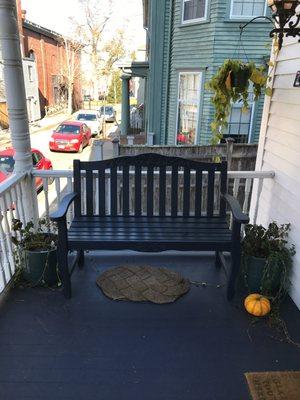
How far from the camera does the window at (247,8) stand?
661 cm

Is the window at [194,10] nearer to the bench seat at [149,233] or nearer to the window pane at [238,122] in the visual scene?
the window pane at [238,122]

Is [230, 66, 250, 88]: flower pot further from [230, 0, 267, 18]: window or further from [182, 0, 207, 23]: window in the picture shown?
[182, 0, 207, 23]: window

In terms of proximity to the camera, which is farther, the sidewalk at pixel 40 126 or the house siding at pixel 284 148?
the sidewalk at pixel 40 126

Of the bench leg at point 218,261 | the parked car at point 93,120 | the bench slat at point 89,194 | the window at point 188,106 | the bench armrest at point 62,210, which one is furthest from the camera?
the parked car at point 93,120

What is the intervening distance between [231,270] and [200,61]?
5.82m

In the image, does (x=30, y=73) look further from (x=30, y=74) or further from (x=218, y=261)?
(x=218, y=261)

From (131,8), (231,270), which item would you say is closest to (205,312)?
(231,270)

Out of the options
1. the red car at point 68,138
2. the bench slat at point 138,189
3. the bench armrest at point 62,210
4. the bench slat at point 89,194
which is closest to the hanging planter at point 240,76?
the bench slat at point 138,189

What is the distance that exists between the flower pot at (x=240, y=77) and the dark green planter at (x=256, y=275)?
1350 mm

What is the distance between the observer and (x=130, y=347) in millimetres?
2176

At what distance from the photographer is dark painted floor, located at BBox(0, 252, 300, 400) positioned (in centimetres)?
189

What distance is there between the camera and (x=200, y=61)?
7254 millimetres

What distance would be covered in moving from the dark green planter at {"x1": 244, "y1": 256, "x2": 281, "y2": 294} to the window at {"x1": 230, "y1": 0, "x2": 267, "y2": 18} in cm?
569

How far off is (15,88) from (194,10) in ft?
19.2
